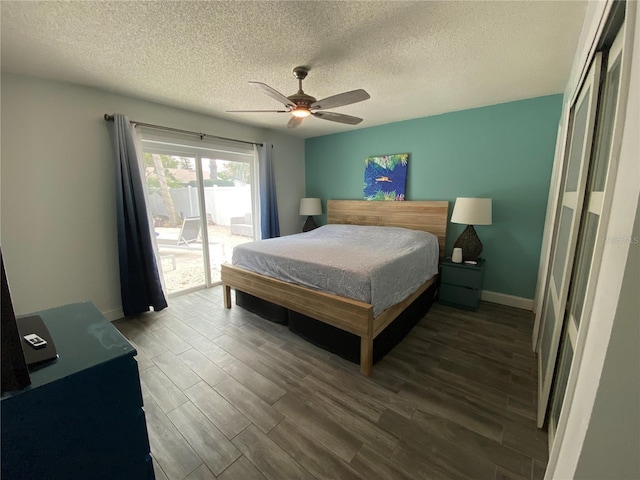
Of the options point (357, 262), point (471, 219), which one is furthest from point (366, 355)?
point (471, 219)

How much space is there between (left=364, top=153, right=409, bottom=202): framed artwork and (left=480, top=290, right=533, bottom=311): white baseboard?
1677mm

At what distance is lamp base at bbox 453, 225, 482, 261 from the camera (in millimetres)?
3023

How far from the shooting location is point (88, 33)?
1668 mm

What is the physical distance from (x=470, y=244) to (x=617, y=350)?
8.70 feet

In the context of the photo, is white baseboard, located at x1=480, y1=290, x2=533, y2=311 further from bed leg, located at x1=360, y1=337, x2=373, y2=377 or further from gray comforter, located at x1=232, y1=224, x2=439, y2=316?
bed leg, located at x1=360, y1=337, x2=373, y2=377

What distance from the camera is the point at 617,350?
625 mm

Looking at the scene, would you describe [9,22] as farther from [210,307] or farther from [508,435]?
[508,435]

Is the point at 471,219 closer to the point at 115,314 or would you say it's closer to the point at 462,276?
the point at 462,276

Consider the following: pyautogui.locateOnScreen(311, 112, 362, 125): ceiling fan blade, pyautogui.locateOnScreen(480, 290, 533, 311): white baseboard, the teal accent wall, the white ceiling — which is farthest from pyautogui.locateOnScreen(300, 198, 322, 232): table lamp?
pyautogui.locateOnScreen(480, 290, 533, 311): white baseboard

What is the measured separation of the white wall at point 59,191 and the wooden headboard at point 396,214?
278 centimetres

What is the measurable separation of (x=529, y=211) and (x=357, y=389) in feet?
9.01

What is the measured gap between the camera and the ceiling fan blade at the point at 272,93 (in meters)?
1.79

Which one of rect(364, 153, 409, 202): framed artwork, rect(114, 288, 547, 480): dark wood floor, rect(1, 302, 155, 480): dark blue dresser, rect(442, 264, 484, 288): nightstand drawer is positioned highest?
rect(364, 153, 409, 202): framed artwork

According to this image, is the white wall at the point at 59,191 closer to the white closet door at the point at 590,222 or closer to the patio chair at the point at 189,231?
the patio chair at the point at 189,231
